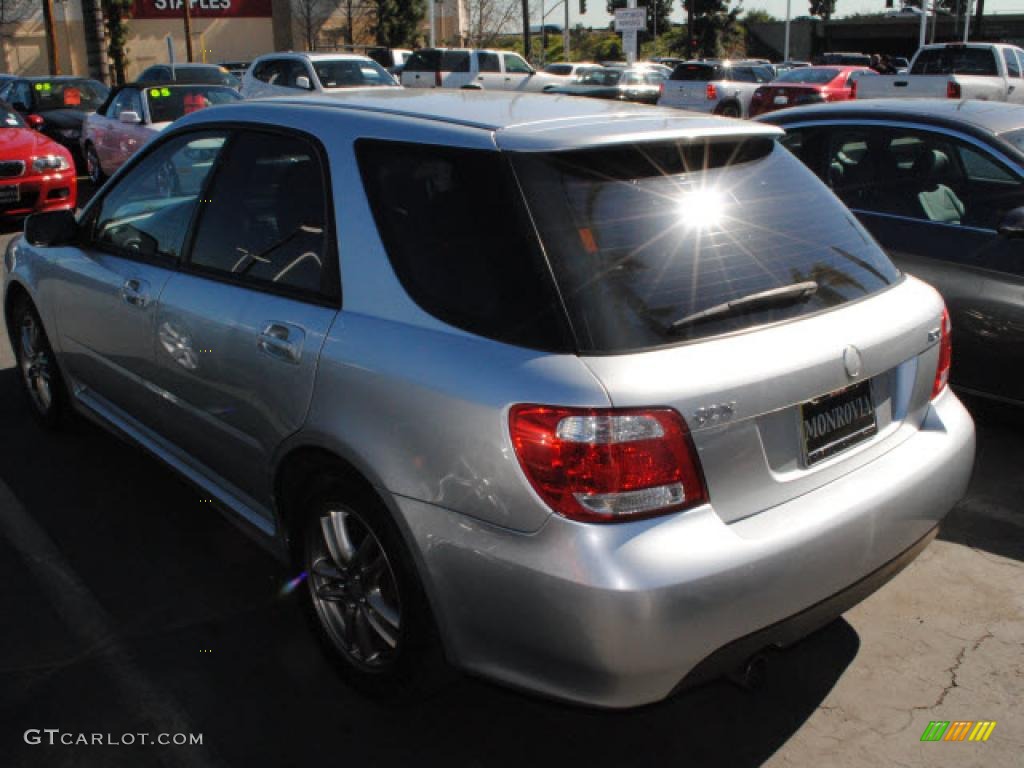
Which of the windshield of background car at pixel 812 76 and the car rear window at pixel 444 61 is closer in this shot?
the windshield of background car at pixel 812 76

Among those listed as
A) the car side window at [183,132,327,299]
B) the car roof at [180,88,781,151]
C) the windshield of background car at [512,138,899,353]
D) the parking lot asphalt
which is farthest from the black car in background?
the windshield of background car at [512,138,899,353]

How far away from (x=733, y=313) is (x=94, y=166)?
14588 mm

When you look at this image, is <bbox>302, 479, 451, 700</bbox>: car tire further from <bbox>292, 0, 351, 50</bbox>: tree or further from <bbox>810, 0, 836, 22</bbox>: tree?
<bbox>810, 0, 836, 22</bbox>: tree

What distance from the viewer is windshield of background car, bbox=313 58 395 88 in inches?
709

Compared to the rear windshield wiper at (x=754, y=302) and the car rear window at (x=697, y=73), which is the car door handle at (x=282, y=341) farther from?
the car rear window at (x=697, y=73)

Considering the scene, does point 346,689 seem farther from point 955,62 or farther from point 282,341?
point 955,62

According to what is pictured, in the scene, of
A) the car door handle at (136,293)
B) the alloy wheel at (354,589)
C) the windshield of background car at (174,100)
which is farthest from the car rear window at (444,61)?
the alloy wheel at (354,589)

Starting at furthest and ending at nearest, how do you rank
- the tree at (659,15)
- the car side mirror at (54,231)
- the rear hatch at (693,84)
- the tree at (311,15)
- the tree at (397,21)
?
the tree at (659,15)
the tree at (397,21)
the tree at (311,15)
the rear hatch at (693,84)
the car side mirror at (54,231)

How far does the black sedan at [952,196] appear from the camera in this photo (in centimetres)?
495

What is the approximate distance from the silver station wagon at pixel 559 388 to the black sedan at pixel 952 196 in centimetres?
181

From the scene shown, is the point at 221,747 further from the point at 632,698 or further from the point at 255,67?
the point at 255,67

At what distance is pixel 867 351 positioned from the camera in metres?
2.89

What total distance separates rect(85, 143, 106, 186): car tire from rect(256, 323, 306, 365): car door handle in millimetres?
13074

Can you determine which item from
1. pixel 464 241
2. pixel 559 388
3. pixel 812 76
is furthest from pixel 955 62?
pixel 559 388
